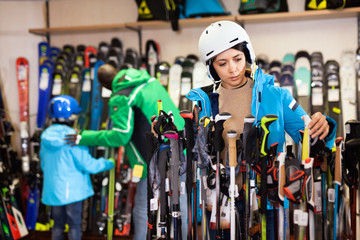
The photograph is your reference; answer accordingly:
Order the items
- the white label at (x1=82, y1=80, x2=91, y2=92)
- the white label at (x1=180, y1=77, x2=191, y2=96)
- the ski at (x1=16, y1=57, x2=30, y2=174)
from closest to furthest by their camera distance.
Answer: the white label at (x1=180, y1=77, x2=191, y2=96)
the white label at (x1=82, y1=80, x2=91, y2=92)
the ski at (x1=16, y1=57, x2=30, y2=174)

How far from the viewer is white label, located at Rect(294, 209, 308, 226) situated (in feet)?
5.09

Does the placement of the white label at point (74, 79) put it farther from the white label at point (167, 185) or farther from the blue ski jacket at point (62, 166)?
the white label at point (167, 185)

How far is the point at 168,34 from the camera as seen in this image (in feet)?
13.7

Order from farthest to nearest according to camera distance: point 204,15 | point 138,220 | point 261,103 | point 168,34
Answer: point 168,34 → point 204,15 → point 138,220 → point 261,103

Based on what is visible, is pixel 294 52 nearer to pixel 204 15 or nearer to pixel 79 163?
pixel 204 15

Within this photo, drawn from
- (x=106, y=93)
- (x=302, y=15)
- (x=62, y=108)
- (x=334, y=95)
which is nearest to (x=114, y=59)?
(x=106, y=93)

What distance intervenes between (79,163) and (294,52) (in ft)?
7.56

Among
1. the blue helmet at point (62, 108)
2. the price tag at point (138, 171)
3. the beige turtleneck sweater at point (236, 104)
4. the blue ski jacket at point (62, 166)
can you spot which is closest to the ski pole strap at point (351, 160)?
the beige turtleneck sweater at point (236, 104)

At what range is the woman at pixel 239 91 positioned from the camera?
68.4 inches

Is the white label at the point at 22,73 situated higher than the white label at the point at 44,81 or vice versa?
the white label at the point at 22,73

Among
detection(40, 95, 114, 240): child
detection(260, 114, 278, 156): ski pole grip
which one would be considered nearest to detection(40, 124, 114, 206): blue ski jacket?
detection(40, 95, 114, 240): child

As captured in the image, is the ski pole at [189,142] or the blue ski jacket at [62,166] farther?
the blue ski jacket at [62,166]

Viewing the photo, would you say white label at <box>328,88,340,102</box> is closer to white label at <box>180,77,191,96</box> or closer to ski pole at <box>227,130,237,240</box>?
white label at <box>180,77,191,96</box>

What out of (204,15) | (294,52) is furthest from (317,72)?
(204,15)
